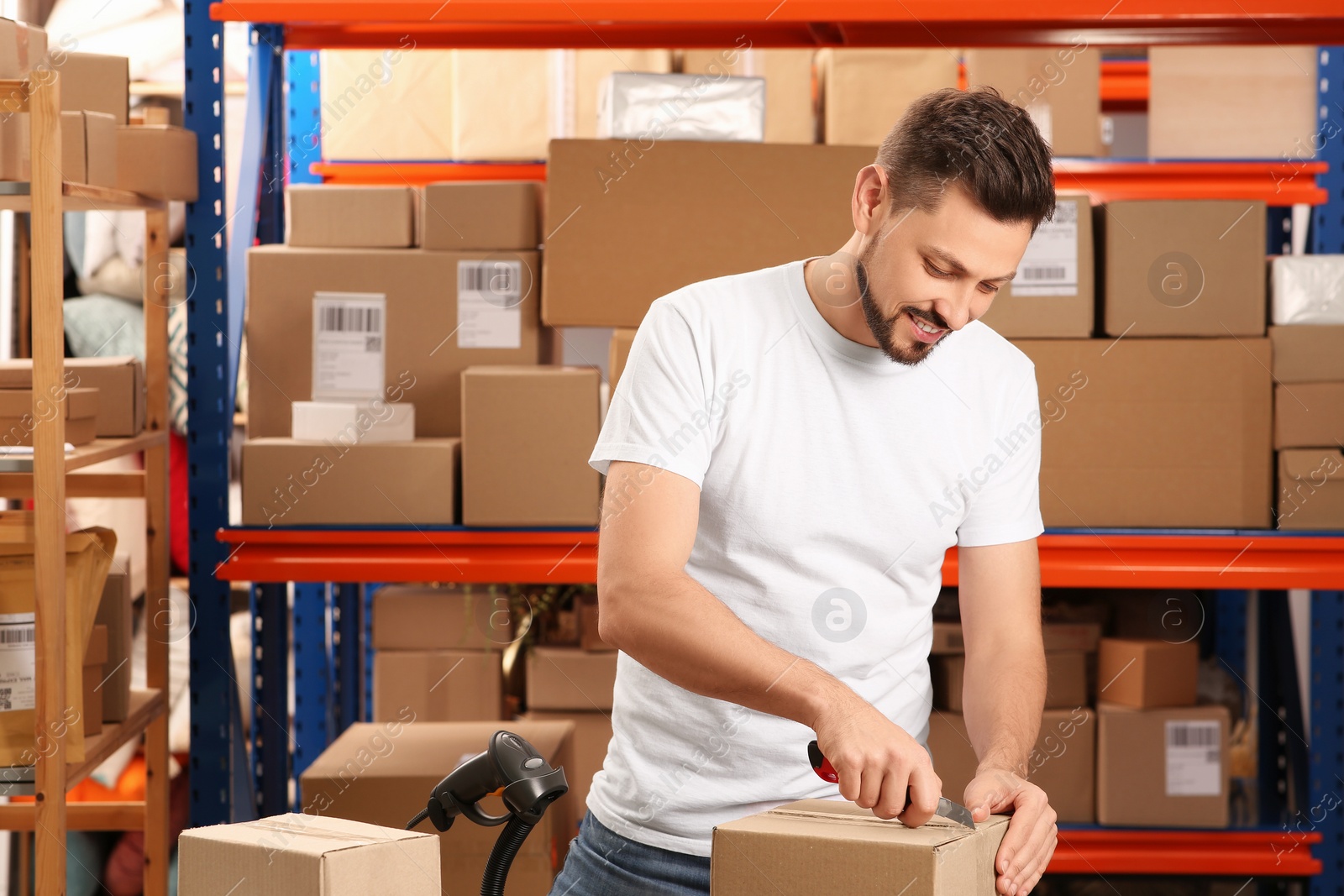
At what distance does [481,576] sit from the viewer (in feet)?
6.65

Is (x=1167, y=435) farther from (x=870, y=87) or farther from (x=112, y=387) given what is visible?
(x=112, y=387)

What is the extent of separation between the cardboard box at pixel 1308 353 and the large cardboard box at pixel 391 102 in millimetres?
1733

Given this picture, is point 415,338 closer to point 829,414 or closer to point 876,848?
point 829,414

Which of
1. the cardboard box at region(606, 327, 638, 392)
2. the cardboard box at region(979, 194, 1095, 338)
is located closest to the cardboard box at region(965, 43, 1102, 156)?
the cardboard box at region(979, 194, 1095, 338)

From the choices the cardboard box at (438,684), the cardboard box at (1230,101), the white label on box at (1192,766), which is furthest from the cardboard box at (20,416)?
the cardboard box at (1230,101)

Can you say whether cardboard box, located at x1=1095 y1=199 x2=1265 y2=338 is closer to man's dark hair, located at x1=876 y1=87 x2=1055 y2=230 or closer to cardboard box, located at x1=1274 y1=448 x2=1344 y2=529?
cardboard box, located at x1=1274 y1=448 x2=1344 y2=529

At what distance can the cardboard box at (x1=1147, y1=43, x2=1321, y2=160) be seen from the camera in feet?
8.40

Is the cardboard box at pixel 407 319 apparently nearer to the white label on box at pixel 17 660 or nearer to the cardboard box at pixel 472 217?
the cardboard box at pixel 472 217

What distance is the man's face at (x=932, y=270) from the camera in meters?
1.10

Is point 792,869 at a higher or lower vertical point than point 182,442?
lower

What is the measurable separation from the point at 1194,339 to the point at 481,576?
1.29 m

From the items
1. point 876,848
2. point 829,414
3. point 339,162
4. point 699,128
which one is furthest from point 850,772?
point 339,162

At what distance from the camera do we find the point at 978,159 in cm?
108

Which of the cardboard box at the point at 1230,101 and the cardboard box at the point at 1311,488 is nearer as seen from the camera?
the cardboard box at the point at 1311,488
